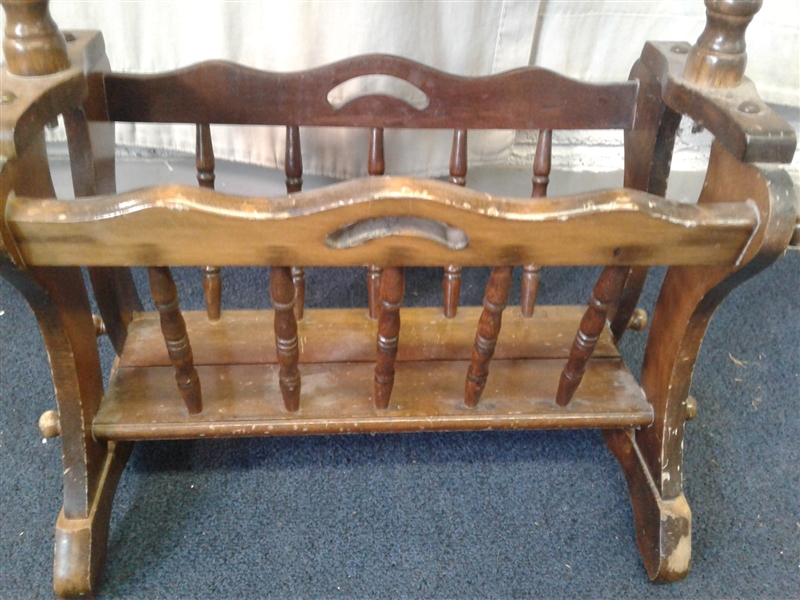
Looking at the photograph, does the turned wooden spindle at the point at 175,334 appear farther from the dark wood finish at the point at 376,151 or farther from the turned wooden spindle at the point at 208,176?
the dark wood finish at the point at 376,151

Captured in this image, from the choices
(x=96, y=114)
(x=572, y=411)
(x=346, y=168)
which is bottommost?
(x=572, y=411)

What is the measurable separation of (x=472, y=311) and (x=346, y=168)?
0.32m

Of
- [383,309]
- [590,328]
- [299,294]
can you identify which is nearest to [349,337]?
[299,294]

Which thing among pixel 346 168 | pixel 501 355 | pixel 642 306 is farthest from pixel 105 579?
pixel 642 306

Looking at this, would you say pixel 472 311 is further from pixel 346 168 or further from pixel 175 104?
pixel 175 104

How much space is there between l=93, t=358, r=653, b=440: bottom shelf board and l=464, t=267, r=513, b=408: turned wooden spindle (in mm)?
37

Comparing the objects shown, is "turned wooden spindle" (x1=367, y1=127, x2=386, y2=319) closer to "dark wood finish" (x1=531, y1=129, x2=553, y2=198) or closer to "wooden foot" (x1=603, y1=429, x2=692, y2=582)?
"dark wood finish" (x1=531, y1=129, x2=553, y2=198)

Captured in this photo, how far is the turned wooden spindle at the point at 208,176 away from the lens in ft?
2.79

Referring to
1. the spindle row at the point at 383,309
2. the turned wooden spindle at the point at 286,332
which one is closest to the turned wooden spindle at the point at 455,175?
the spindle row at the point at 383,309

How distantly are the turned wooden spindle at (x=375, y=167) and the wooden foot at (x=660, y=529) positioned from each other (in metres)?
0.39

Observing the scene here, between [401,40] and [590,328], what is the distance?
1.68 ft

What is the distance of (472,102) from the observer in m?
0.83

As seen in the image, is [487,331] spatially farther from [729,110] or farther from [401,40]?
[401,40]

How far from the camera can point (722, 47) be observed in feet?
2.23
